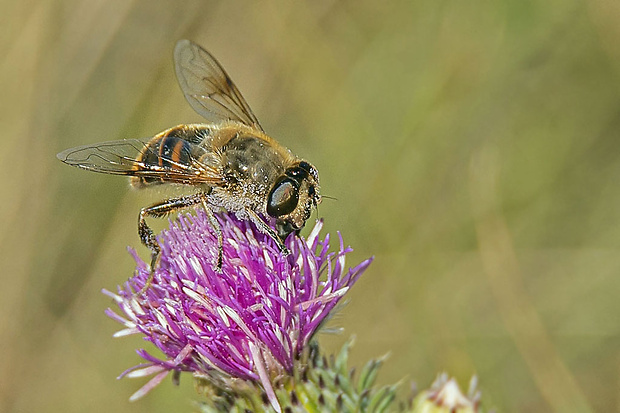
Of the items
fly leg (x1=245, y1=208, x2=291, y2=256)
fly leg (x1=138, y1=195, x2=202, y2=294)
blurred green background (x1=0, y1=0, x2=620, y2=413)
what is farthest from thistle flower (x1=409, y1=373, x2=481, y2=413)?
blurred green background (x1=0, y1=0, x2=620, y2=413)

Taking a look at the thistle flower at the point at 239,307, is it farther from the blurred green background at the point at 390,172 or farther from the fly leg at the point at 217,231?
the blurred green background at the point at 390,172

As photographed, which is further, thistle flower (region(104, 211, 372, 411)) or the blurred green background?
the blurred green background

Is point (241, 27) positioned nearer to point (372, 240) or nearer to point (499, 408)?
point (372, 240)

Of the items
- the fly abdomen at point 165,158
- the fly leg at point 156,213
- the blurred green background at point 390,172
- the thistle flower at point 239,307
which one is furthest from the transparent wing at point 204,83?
the blurred green background at point 390,172

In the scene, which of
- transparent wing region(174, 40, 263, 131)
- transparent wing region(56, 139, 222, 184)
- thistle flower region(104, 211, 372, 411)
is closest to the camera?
thistle flower region(104, 211, 372, 411)

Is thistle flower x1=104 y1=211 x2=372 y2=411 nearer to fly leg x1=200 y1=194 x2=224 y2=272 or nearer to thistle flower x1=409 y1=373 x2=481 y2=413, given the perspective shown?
fly leg x1=200 y1=194 x2=224 y2=272

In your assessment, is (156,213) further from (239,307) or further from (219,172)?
(239,307)

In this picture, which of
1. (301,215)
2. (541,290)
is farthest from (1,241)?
(541,290)
